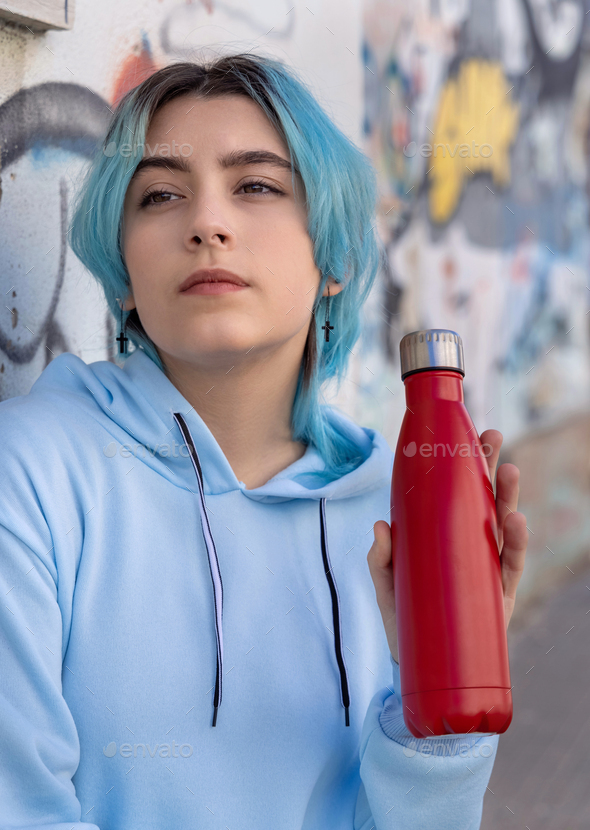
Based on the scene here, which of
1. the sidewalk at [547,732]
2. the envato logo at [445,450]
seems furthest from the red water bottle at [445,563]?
the sidewalk at [547,732]

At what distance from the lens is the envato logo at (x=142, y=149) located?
1.34 metres

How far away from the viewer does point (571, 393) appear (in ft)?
15.5

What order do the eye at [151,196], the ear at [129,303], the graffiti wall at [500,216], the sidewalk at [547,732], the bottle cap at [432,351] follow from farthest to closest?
the graffiti wall at [500,216], the sidewalk at [547,732], the ear at [129,303], the eye at [151,196], the bottle cap at [432,351]

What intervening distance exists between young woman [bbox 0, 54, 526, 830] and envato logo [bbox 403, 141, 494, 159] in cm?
213

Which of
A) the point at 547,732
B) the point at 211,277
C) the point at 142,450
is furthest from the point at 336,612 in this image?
the point at 547,732

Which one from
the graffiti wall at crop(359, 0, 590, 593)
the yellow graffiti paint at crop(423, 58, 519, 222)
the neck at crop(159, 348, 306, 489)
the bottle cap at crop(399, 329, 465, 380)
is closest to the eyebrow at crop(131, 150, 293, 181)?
the neck at crop(159, 348, 306, 489)

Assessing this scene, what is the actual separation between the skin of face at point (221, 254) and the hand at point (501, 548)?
0.40m

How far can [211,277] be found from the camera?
1274mm

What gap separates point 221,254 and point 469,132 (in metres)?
3.11

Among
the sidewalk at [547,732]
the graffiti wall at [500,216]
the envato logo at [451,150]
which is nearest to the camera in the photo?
the sidewalk at [547,732]

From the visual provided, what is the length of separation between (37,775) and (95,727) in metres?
0.12

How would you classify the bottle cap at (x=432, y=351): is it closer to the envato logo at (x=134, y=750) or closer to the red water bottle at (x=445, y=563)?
the red water bottle at (x=445, y=563)

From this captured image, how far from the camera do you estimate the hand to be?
3.60 ft

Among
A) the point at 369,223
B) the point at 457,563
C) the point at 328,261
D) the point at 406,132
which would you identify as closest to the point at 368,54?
the point at 406,132
